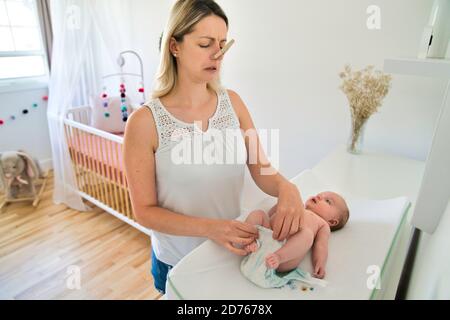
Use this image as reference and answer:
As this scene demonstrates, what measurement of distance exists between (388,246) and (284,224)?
26 centimetres

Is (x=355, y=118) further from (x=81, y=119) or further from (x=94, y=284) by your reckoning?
(x=81, y=119)

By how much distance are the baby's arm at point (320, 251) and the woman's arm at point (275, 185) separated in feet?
0.20

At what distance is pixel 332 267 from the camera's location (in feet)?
2.43

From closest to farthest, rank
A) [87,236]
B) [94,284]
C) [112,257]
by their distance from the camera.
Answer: [94,284], [112,257], [87,236]

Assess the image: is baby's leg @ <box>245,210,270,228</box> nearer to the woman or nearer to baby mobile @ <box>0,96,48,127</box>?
the woman

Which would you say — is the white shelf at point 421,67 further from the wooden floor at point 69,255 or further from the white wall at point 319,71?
the wooden floor at point 69,255

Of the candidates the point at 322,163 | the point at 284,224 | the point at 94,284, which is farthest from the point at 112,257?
the point at 284,224

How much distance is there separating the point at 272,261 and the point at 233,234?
121mm

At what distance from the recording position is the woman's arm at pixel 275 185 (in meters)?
0.82

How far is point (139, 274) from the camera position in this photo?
2104 mm

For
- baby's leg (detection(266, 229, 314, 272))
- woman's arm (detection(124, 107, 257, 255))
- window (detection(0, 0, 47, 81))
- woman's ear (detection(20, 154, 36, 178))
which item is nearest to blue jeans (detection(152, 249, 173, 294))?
woman's arm (detection(124, 107, 257, 255))

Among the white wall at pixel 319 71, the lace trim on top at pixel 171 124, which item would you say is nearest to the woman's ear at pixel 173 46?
the lace trim on top at pixel 171 124
